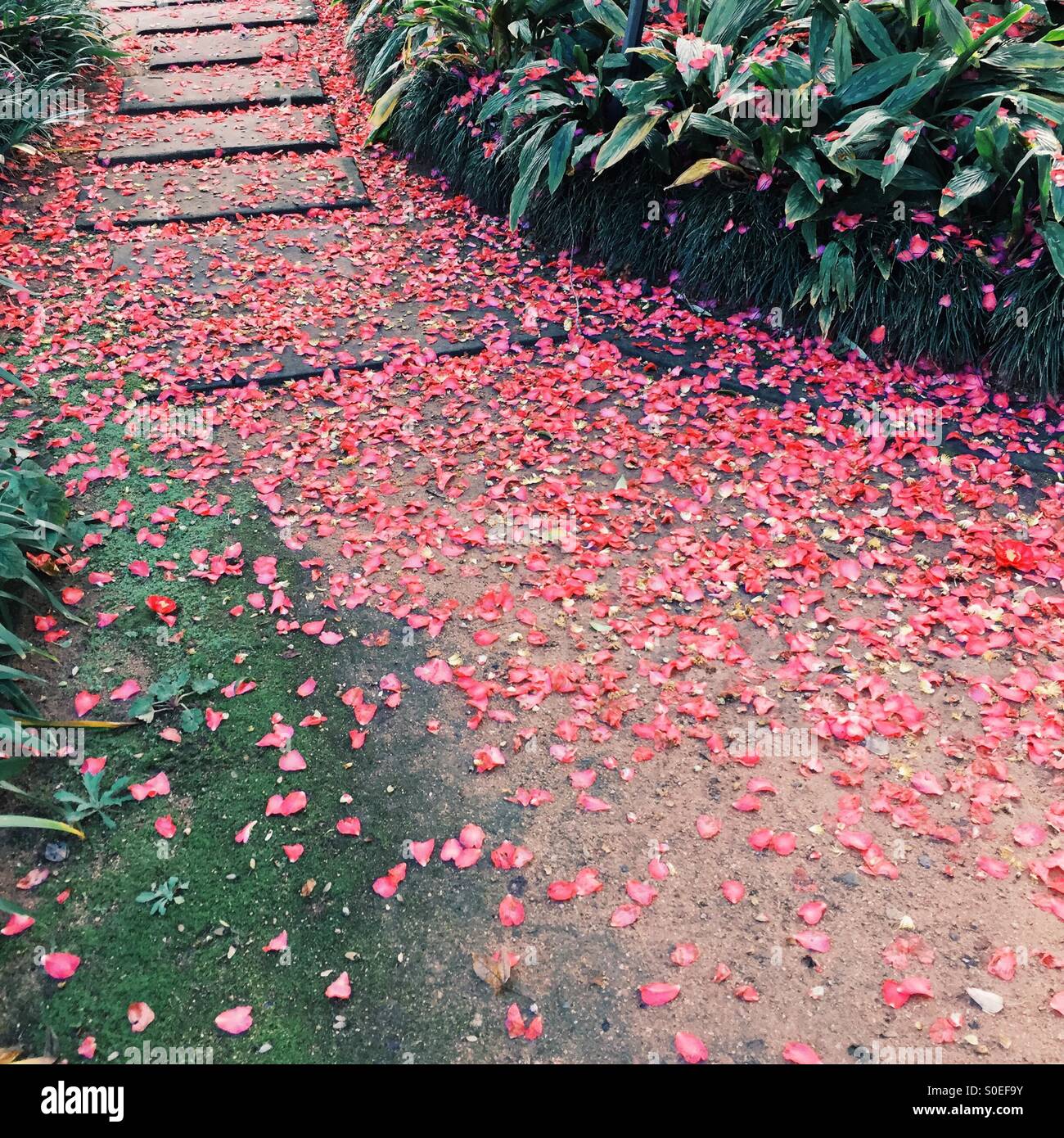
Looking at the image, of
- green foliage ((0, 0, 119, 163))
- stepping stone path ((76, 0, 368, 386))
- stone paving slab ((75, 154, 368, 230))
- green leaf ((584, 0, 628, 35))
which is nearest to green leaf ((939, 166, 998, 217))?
green leaf ((584, 0, 628, 35))

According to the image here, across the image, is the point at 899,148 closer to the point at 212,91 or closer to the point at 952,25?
the point at 952,25

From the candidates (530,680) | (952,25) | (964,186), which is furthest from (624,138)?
(530,680)

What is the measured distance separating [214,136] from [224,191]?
2.94 ft

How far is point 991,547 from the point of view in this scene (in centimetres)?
288

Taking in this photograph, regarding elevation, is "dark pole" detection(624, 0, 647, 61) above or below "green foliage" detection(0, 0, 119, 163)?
above

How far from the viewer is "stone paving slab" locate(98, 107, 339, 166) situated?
5.54 m

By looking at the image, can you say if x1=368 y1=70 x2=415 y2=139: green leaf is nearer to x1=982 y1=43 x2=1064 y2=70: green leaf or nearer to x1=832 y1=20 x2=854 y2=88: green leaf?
x1=832 y1=20 x2=854 y2=88: green leaf

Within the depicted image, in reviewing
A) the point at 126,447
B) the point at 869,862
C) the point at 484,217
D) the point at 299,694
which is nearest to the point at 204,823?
the point at 299,694

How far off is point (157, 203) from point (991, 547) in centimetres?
484

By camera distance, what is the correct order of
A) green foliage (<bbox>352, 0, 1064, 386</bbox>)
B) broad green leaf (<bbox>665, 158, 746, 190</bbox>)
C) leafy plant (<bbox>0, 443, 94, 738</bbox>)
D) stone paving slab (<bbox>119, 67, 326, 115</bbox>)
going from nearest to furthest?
leafy plant (<bbox>0, 443, 94, 738</bbox>) < green foliage (<bbox>352, 0, 1064, 386</bbox>) < broad green leaf (<bbox>665, 158, 746, 190</bbox>) < stone paving slab (<bbox>119, 67, 326, 115</bbox>)

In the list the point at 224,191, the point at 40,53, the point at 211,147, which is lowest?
the point at 224,191

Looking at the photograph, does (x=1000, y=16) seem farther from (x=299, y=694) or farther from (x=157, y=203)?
(x=157, y=203)

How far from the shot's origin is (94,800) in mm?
2084

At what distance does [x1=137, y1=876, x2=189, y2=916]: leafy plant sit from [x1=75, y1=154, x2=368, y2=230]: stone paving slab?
4190mm
